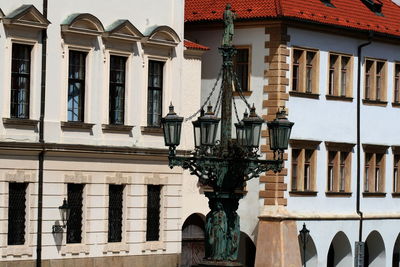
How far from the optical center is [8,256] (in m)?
46.9

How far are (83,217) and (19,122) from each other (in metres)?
3.94

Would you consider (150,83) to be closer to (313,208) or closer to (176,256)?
(176,256)

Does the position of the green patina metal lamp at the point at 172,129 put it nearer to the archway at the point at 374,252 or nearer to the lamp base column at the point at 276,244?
the lamp base column at the point at 276,244

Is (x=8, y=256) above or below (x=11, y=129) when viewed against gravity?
below

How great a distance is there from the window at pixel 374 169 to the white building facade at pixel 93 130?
409 inches

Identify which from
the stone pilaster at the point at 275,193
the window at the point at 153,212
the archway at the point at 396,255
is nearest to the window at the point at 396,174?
the archway at the point at 396,255

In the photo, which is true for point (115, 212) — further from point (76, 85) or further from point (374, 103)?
point (374, 103)

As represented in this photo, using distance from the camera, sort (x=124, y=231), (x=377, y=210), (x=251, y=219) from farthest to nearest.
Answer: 1. (x=377, y=210)
2. (x=251, y=219)
3. (x=124, y=231)

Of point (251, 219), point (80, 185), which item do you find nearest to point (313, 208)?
point (251, 219)

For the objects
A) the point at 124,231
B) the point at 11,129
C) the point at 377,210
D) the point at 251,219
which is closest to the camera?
the point at 11,129

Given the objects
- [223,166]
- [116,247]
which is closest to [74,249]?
[116,247]

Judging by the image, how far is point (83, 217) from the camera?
4953 cm

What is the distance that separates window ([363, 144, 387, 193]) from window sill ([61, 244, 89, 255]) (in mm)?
16210

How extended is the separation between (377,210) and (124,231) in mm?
15088
